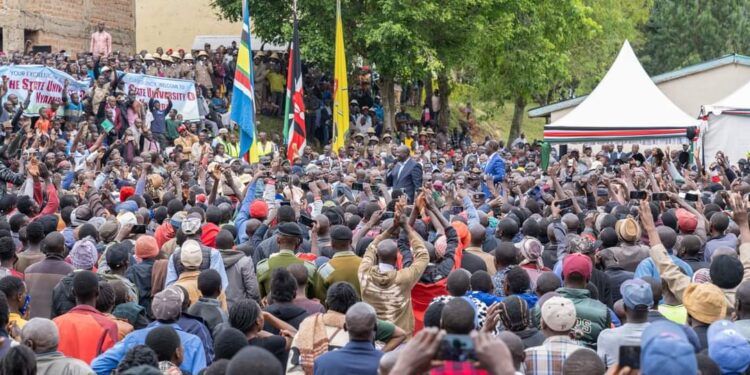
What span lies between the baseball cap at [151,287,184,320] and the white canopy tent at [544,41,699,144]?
58.2 ft

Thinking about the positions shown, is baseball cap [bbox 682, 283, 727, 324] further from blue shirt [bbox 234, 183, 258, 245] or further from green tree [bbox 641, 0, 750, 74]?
green tree [bbox 641, 0, 750, 74]

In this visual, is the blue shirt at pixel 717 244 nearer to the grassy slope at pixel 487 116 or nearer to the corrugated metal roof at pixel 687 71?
the corrugated metal roof at pixel 687 71

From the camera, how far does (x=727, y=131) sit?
26.1 m

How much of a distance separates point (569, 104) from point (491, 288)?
26295 mm

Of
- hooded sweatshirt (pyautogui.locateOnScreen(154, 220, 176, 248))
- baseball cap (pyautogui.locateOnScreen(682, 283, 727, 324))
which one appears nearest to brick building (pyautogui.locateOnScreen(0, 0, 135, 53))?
hooded sweatshirt (pyautogui.locateOnScreen(154, 220, 176, 248))

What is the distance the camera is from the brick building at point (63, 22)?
104ft

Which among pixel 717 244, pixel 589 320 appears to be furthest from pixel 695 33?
pixel 589 320

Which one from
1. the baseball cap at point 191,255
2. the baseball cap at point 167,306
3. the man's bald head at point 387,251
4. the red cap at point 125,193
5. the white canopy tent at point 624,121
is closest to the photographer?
the baseball cap at point 167,306

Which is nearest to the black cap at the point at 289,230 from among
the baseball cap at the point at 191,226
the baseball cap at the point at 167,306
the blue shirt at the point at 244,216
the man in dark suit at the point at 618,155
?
the baseball cap at the point at 191,226

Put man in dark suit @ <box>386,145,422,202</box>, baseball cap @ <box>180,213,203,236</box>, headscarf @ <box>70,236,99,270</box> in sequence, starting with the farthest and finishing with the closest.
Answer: man in dark suit @ <box>386,145,422,202</box> → baseball cap @ <box>180,213,203,236</box> → headscarf @ <box>70,236,99,270</box>

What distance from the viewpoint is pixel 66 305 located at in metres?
8.59

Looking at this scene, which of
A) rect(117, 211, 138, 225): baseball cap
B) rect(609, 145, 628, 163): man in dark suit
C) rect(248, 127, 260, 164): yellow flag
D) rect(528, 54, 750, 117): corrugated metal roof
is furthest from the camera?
rect(528, 54, 750, 117): corrugated metal roof

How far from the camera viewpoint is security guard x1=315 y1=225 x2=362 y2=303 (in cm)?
902

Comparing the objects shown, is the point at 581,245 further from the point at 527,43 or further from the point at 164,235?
the point at 527,43
